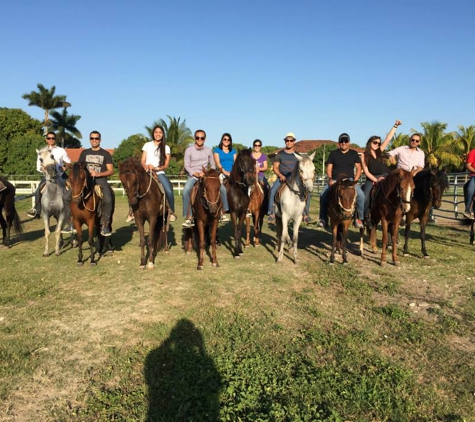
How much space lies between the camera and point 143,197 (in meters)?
7.88

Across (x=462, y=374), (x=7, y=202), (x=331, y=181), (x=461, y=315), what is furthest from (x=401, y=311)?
(x=7, y=202)

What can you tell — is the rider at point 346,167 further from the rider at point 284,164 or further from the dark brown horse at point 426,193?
the dark brown horse at point 426,193

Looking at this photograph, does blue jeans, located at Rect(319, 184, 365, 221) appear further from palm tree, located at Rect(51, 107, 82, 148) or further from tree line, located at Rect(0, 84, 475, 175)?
palm tree, located at Rect(51, 107, 82, 148)

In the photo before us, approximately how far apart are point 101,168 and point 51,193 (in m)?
1.86

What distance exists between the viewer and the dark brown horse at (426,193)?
340 inches

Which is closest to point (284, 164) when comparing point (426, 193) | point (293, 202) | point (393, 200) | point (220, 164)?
point (293, 202)

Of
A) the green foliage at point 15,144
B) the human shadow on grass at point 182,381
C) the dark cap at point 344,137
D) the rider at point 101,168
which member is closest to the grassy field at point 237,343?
the human shadow on grass at point 182,381

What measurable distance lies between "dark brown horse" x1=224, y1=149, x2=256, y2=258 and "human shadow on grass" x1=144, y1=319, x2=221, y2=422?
15.4 ft

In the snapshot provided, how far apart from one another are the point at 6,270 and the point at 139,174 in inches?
149

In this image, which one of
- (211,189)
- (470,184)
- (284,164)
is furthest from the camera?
(470,184)

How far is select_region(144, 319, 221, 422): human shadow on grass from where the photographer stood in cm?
310

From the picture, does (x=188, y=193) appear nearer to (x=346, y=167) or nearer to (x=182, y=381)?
(x=346, y=167)

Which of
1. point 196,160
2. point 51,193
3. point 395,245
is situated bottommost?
point 395,245

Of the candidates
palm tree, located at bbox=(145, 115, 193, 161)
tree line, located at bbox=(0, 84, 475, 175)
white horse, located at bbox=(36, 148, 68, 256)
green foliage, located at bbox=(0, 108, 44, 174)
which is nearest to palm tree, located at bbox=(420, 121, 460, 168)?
tree line, located at bbox=(0, 84, 475, 175)
